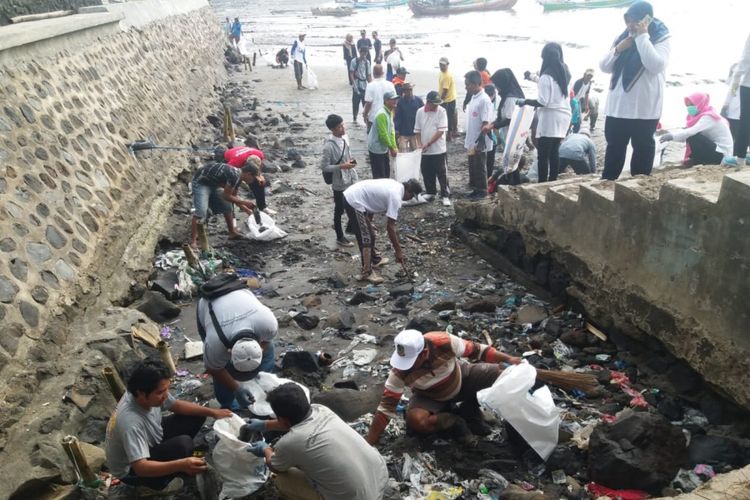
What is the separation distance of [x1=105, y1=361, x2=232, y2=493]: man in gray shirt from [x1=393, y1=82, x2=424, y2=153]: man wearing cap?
7.18 metres

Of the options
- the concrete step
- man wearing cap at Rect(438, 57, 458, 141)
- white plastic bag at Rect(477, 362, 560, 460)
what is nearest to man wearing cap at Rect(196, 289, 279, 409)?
white plastic bag at Rect(477, 362, 560, 460)

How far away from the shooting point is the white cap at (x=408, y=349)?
12.6ft

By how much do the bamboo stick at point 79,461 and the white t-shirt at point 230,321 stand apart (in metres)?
1.00

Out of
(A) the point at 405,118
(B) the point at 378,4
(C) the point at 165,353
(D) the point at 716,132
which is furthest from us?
(B) the point at 378,4

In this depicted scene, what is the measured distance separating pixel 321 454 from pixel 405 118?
761cm

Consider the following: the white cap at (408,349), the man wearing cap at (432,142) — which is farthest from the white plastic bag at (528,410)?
the man wearing cap at (432,142)

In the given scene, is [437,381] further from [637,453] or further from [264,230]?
[264,230]

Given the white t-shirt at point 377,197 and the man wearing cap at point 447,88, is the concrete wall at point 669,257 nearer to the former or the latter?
the white t-shirt at point 377,197

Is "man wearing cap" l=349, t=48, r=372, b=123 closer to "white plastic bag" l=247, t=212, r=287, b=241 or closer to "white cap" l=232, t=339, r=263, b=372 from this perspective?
"white plastic bag" l=247, t=212, r=287, b=241

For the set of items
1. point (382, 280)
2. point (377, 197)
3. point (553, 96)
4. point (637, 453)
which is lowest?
point (382, 280)

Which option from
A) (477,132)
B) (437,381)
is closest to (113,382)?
(437,381)

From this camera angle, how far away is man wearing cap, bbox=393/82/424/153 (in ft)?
32.3

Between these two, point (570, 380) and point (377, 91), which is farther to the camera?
point (377, 91)

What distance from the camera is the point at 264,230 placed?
838cm
